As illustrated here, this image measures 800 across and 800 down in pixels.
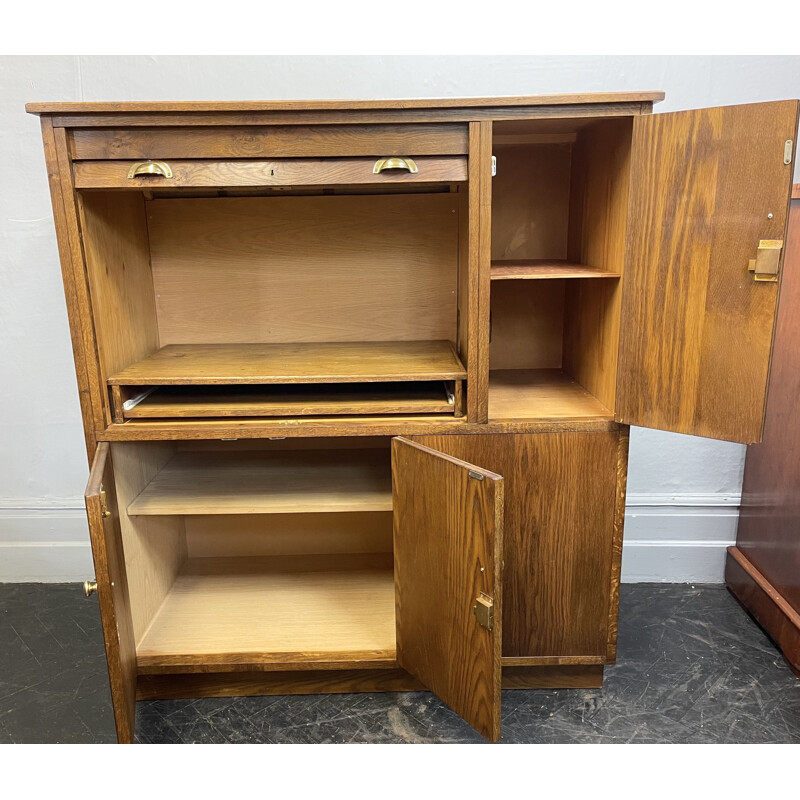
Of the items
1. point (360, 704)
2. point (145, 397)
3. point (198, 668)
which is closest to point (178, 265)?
point (145, 397)

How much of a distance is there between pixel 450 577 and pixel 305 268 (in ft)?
3.80

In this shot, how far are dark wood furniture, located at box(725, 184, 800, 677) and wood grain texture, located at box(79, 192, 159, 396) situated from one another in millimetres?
2149

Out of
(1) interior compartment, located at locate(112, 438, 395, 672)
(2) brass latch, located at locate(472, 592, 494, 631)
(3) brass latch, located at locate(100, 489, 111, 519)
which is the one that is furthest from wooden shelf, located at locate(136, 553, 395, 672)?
(3) brass latch, located at locate(100, 489, 111, 519)

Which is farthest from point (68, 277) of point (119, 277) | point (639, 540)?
point (639, 540)

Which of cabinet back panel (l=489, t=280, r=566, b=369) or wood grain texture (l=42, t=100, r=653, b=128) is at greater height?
wood grain texture (l=42, t=100, r=653, b=128)

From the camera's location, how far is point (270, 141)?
160 centimetres

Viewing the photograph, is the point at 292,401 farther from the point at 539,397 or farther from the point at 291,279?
the point at 539,397

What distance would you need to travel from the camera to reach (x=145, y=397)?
190 centimetres

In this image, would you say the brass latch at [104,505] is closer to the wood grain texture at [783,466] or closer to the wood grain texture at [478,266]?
the wood grain texture at [478,266]

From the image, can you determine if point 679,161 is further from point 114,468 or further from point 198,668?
point 198,668

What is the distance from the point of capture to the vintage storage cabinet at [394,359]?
1.53m

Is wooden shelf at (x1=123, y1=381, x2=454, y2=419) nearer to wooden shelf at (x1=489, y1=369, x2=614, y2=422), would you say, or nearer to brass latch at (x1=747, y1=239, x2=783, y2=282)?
wooden shelf at (x1=489, y1=369, x2=614, y2=422)

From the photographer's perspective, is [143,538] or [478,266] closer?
[478,266]

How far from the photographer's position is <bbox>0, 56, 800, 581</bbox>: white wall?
2.22 m
